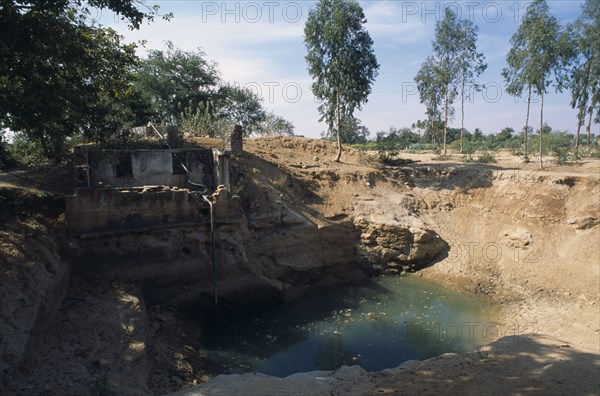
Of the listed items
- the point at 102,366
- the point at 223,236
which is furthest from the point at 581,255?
the point at 102,366

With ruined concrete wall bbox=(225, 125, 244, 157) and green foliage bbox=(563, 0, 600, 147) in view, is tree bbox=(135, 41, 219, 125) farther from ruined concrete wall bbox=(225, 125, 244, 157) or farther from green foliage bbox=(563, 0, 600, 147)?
green foliage bbox=(563, 0, 600, 147)

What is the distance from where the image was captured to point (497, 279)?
14023 millimetres

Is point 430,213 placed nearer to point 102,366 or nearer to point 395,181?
point 395,181

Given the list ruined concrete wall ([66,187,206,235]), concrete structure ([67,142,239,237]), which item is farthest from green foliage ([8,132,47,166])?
ruined concrete wall ([66,187,206,235])

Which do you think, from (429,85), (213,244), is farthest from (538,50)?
(213,244)

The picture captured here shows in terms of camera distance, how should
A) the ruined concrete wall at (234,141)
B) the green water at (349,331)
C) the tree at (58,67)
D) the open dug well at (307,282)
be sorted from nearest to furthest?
the tree at (58,67) → the open dug well at (307,282) → the green water at (349,331) → the ruined concrete wall at (234,141)

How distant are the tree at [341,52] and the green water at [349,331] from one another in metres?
8.98

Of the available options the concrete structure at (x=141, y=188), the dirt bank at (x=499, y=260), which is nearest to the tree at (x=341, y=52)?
the dirt bank at (x=499, y=260)

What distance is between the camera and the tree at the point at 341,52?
17375 millimetres

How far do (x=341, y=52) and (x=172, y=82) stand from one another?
33.7 ft

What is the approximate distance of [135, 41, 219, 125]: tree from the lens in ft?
72.2

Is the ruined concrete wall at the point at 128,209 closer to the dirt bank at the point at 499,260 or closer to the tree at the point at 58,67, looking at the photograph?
the tree at the point at 58,67

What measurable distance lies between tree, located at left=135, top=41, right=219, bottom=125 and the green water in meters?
13.8

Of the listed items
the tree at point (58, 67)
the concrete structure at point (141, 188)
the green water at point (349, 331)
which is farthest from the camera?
the concrete structure at point (141, 188)
